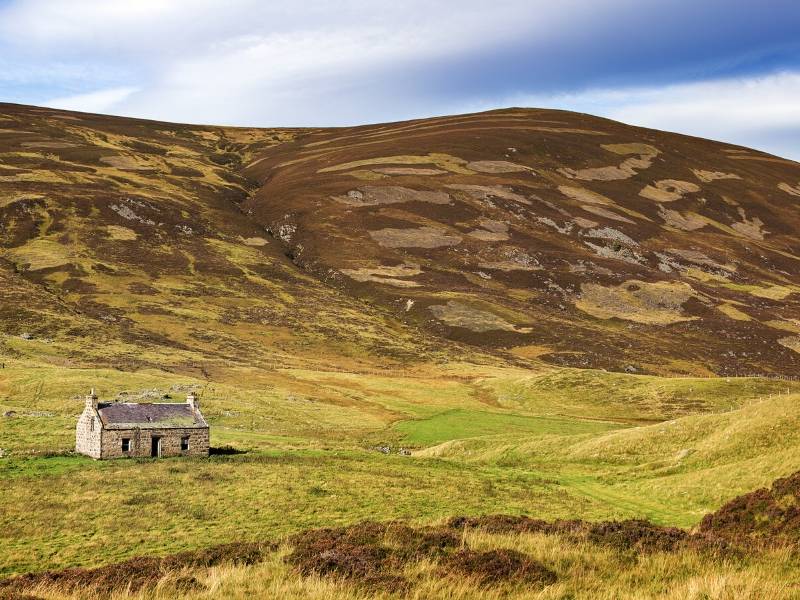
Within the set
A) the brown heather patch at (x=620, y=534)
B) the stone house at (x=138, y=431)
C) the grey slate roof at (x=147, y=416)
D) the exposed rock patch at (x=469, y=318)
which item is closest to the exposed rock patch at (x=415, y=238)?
the exposed rock patch at (x=469, y=318)

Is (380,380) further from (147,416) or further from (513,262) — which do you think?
(513,262)

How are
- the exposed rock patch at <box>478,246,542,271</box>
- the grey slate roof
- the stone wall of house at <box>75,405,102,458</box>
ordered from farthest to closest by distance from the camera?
the exposed rock patch at <box>478,246,542,271</box> → the grey slate roof → the stone wall of house at <box>75,405,102,458</box>

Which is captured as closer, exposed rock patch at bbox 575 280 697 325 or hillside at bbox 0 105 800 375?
hillside at bbox 0 105 800 375

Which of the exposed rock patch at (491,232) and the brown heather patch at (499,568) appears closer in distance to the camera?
the brown heather patch at (499,568)

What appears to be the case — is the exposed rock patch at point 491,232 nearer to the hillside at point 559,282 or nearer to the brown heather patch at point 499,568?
the hillside at point 559,282

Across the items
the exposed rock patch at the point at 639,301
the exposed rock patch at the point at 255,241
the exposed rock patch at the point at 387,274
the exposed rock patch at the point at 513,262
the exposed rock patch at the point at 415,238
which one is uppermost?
the exposed rock patch at the point at 415,238

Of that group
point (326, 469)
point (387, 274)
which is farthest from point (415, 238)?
point (326, 469)

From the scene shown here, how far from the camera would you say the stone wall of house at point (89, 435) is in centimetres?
4888

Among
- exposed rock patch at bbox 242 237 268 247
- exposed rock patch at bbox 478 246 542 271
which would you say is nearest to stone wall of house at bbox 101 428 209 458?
exposed rock patch at bbox 478 246 542 271

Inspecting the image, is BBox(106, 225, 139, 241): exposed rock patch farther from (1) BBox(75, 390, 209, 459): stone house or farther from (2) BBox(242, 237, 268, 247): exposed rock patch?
(1) BBox(75, 390, 209, 459): stone house

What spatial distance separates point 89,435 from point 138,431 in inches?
139

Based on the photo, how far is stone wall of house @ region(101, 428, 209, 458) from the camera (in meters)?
49.0

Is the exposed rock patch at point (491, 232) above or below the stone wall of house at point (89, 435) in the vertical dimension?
Result: above

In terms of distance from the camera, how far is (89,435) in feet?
165
